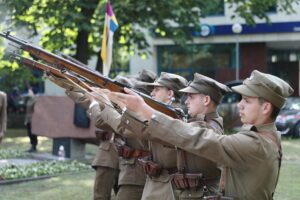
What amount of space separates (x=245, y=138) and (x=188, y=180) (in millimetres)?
1337

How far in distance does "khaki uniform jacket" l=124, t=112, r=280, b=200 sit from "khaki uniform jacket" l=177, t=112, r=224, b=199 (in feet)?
3.18

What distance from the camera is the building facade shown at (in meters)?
28.7

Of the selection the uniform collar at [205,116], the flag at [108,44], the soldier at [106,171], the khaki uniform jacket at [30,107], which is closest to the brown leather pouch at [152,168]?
the uniform collar at [205,116]

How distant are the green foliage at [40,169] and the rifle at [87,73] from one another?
20.7 ft

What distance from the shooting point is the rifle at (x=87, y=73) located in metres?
3.77

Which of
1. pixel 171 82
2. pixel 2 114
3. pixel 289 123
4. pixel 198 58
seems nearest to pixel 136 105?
pixel 171 82

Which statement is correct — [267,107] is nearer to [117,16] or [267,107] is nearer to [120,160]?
[120,160]

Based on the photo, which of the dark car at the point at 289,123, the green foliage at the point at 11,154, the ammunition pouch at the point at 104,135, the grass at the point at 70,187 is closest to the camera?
the ammunition pouch at the point at 104,135

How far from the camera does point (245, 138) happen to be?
132 inches

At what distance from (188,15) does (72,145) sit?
5881 millimetres

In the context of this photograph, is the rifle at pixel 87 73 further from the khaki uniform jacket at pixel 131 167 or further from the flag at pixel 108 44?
the flag at pixel 108 44

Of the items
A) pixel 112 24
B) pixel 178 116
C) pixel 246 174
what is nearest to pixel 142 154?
pixel 178 116

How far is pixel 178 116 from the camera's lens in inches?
152

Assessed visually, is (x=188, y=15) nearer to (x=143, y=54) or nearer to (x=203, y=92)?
(x=143, y=54)
